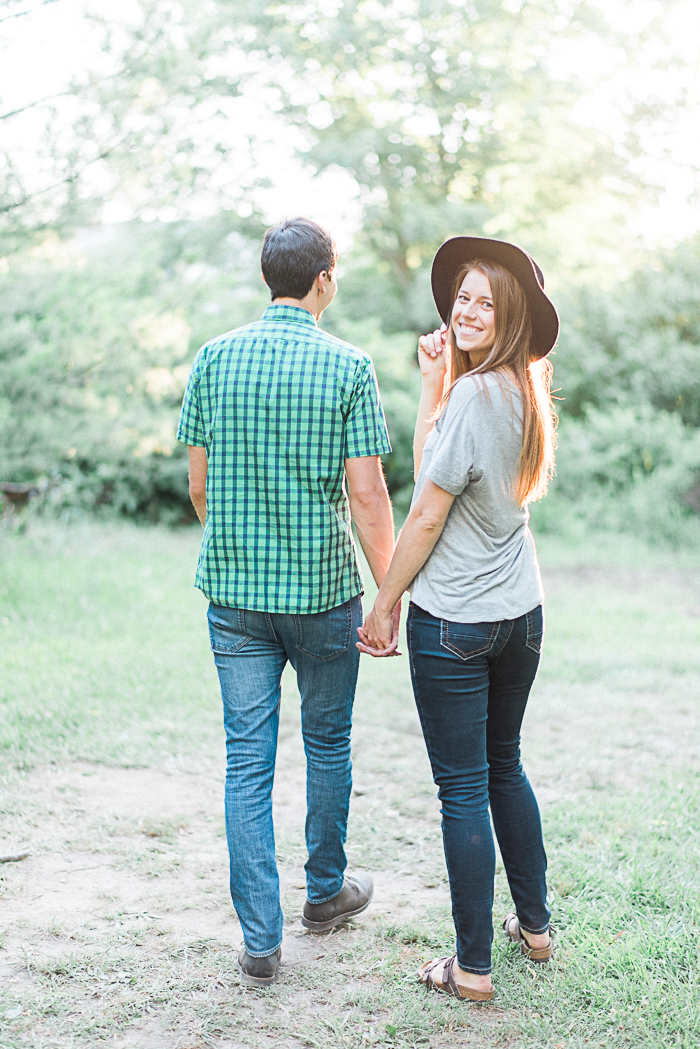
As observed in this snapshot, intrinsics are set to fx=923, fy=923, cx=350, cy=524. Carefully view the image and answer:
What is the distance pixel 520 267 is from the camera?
2.19m

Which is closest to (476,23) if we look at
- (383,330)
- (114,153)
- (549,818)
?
(383,330)

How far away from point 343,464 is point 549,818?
184cm

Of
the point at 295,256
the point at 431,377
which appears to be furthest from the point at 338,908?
the point at 295,256

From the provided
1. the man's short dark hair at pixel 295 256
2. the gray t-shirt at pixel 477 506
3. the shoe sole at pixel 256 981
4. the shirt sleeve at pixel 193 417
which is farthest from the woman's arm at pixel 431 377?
the shoe sole at pixel 256 981

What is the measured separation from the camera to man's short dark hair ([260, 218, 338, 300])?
2297 millimetres

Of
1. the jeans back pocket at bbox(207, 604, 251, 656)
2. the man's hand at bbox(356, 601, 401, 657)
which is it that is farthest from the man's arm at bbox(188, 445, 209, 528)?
the man's hand at bbox(356, 601, 401, 657)

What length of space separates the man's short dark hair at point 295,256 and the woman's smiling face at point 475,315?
0.38 metres

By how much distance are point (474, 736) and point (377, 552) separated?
0.52 meters

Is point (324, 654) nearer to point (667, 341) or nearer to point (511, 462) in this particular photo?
point (511, 462)

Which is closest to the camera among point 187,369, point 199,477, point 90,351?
point 199,477

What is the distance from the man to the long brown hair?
11.9 inches

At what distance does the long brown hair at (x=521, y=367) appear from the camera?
2.14 m

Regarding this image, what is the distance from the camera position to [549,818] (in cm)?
346

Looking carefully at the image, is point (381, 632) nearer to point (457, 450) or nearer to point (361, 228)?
point (457, 450)
